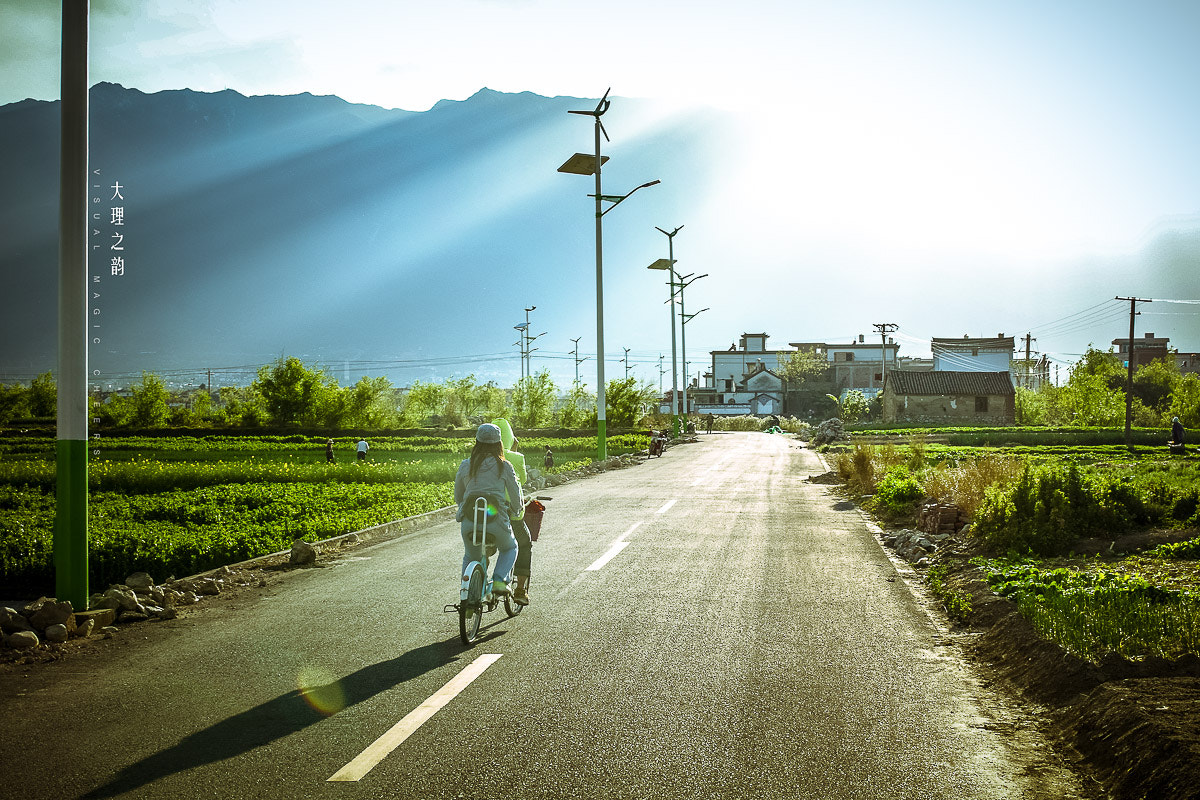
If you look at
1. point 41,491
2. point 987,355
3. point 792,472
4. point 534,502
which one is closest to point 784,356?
point 987,355

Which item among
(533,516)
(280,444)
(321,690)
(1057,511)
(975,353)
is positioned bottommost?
(280,444)

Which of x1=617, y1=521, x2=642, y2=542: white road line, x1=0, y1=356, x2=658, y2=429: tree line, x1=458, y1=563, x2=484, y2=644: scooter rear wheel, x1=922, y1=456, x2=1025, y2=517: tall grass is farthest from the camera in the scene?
x1=0, y1=356, x2=658, y2=429: tree line

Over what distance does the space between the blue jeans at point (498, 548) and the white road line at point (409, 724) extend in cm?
94

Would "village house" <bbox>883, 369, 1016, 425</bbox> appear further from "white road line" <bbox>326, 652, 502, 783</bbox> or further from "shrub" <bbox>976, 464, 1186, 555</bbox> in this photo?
"white road line" <bbox>326, 652, 502, 783</bbox>

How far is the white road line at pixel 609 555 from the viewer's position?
10789 mm

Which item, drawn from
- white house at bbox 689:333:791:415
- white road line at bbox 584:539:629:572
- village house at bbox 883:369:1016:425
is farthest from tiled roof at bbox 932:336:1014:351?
white road line at bbox 584:539:629:572

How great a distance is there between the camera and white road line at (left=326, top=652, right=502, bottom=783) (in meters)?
4.41

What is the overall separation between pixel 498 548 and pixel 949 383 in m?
89.2

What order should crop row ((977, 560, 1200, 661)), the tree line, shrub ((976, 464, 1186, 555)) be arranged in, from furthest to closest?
1. the tree line
2. shrub ((976, 464, 1186, 555))
3. crop row ((977, 560, 1200, 661))

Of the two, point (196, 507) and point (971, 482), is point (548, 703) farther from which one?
point (196, 507)

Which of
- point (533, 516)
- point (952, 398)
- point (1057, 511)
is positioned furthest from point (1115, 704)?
point (952, 398)

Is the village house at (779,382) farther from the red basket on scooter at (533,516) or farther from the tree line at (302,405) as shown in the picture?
the red basket on scooter at (533,516)

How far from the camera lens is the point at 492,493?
732 centimetres

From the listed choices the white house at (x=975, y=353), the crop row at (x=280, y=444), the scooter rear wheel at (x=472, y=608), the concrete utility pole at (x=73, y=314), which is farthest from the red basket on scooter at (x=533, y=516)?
the white house at (x=975, y=353)
